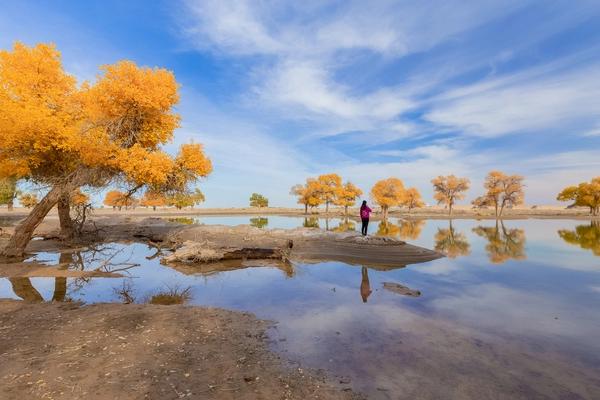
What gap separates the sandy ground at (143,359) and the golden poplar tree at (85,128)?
12.5 m

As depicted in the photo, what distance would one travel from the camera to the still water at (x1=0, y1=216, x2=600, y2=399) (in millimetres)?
5828

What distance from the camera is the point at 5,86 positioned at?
20.2 meters

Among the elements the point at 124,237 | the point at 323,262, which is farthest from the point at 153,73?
the point at 124,237

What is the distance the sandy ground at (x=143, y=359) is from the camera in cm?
501

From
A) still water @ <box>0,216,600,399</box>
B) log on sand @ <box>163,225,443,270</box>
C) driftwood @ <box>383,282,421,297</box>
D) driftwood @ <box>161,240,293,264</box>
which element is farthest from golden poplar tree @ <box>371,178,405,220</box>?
driftwood @ <box>383,282,421,297</box>

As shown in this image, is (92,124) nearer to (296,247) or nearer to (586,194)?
(296,247)

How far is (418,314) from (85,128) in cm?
2053

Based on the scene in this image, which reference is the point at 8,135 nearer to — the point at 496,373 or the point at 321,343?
the point at 321,343

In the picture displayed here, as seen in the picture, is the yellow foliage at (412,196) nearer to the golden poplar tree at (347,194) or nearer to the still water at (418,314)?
the golden poplar tree at (347,194)

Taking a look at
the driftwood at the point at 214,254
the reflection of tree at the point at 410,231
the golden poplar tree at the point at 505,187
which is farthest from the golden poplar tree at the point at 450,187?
the driftwood at the point at 214,254

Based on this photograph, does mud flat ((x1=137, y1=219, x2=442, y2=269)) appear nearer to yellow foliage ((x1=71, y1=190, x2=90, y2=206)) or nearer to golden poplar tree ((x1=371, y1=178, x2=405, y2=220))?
yellow foliage ((x1=71, y1=190, x2=90, y2=206))

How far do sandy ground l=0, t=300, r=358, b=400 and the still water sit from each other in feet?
2.45

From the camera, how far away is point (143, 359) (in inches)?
236

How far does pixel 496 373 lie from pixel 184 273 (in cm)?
1342
